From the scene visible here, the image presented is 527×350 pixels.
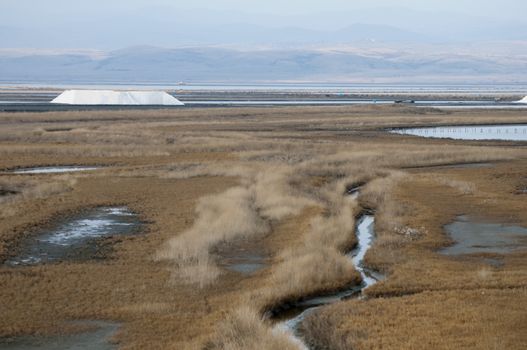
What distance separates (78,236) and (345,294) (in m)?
11.2

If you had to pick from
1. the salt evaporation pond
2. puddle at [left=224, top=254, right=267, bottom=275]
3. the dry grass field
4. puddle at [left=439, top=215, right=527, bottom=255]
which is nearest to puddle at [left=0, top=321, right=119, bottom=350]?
the dry grass field

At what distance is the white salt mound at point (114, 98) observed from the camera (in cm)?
13375

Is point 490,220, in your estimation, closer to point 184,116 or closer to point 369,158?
point 369,158

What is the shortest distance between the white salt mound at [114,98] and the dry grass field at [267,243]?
6962 centimetres

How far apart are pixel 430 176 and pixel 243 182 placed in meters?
10.5

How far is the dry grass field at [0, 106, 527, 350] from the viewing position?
60.0ft

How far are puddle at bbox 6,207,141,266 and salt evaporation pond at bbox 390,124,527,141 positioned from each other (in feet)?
152

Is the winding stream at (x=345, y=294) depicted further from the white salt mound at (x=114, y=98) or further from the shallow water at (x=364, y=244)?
the white salt mound at (x=114, y=98)

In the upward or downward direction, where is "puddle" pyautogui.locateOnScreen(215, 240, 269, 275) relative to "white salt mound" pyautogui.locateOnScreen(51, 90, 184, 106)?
upward

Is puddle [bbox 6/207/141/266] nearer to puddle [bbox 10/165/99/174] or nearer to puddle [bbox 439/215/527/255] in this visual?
puddle [bbox 439/215/527/255]

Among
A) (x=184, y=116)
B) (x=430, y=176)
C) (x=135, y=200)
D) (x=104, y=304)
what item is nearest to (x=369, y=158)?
(x=430, y=176)

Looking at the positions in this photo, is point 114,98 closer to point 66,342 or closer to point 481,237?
point 481,237

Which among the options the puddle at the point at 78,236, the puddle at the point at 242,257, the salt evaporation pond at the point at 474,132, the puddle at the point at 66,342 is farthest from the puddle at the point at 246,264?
the salt evaporation pond at the point at 474,132

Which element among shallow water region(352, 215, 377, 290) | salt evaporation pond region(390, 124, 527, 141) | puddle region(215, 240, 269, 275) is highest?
puddle region(215, 240, 269, 275)
